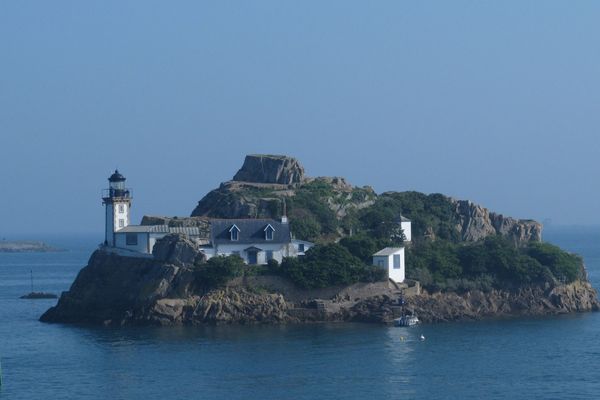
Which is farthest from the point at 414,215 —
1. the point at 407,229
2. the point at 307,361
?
the point at 307,361

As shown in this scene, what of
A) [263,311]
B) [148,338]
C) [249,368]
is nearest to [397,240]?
[263,311]

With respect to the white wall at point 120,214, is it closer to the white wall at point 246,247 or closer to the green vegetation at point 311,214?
the white wall at point 246,247

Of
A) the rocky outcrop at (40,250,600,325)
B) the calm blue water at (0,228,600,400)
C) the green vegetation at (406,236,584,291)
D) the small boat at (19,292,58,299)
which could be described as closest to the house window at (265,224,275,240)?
the rocky outcrop at (40,250,600,325)

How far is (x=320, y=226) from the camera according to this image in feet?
275


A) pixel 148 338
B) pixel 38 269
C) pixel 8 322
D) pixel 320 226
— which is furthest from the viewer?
pixel 38 269

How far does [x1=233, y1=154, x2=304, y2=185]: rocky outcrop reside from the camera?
9162 cm

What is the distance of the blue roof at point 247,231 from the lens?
77000 millimetres

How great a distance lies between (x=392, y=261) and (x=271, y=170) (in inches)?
714

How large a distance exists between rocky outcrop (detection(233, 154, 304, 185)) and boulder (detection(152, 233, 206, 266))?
54.2 feet

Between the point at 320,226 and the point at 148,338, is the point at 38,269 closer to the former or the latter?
the point at 320,226

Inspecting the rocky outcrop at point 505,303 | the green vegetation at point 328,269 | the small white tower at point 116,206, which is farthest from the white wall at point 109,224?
the rocky outcrop at point 505,303

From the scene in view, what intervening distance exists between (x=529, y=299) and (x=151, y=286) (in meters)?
22.3

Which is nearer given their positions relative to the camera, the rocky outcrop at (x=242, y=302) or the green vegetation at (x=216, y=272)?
the rocky outcrop at (x=242, y=302)

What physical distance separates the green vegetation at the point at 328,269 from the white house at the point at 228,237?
2.68 m
